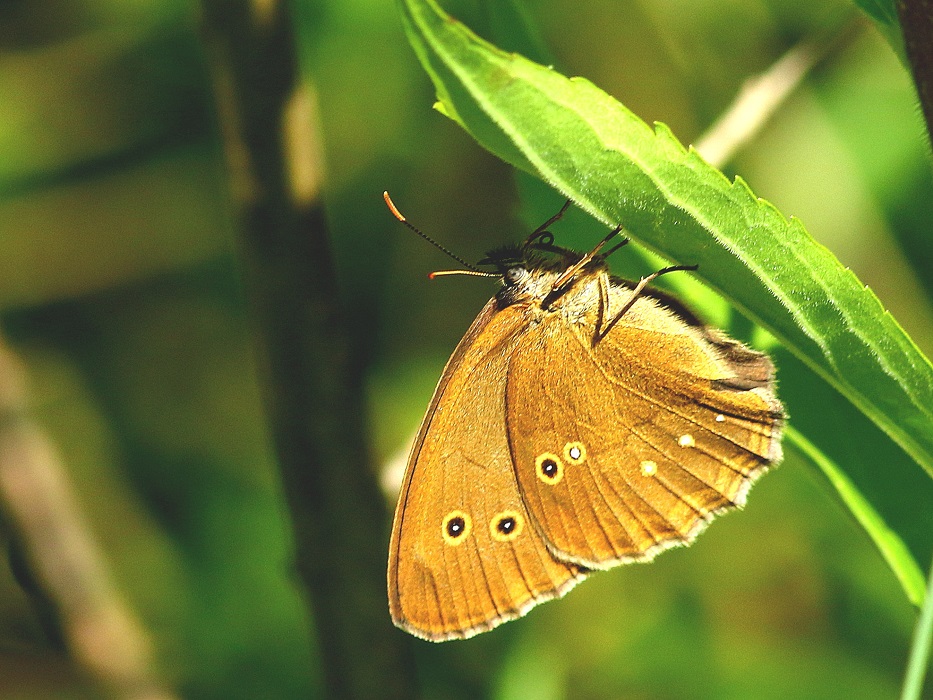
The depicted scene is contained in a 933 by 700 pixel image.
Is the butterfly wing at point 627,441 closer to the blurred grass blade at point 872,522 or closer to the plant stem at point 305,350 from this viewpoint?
the blurred grass blade at point 872,522

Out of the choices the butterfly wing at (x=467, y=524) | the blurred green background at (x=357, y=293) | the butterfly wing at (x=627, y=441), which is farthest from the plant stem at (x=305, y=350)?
the blurred green background at (x=357, y=293)

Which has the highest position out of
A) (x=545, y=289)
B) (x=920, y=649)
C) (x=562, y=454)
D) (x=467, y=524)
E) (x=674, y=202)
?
(x=674, y=202)

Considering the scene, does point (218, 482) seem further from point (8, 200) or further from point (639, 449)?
point (639, 449)

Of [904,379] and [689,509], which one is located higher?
[904,379]

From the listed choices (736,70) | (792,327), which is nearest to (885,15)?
(792,327)

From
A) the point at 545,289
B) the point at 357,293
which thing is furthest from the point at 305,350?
the point at 357,293

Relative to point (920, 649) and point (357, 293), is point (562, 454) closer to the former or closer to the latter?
point (920, 649)

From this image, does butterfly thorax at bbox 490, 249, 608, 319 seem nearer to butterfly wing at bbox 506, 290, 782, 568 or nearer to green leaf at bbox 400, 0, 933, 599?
butterfly wing at bbox 506, 290, 782, 568
